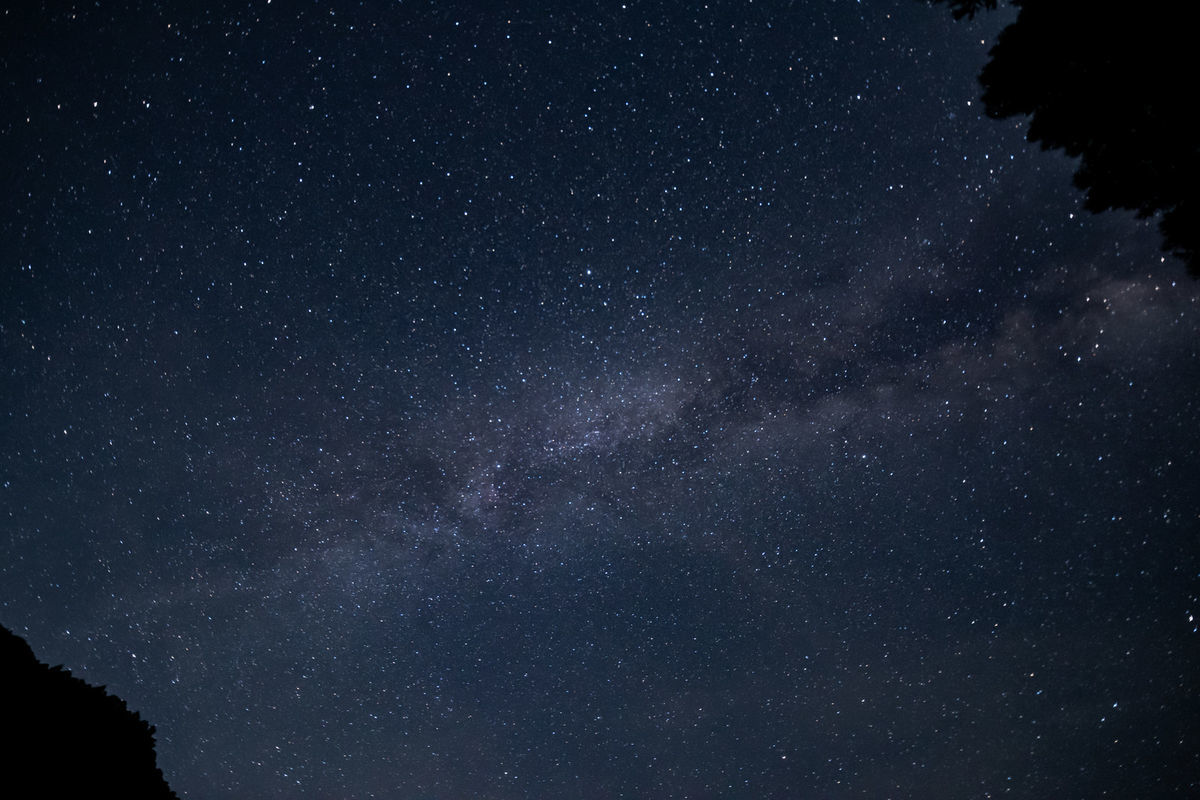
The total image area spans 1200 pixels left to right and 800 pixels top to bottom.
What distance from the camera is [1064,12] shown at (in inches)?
113

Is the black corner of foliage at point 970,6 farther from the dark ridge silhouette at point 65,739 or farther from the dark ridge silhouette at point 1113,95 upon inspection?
the dark ridge silhouette at point 65,739

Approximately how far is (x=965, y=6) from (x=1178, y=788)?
9223 cm

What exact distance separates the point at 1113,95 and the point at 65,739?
686cm

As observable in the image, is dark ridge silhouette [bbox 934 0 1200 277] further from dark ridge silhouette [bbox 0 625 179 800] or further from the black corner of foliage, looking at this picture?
dark ridge silhouette [bbox 0 625 179 800]

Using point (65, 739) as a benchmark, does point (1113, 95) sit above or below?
above

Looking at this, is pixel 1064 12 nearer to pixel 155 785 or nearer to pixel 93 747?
pixel 93 747

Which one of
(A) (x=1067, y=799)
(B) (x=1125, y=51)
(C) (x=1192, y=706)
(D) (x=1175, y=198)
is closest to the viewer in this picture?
(B) (x=1125, y=51)

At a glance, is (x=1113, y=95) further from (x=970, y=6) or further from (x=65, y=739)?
(x=65, y=739)

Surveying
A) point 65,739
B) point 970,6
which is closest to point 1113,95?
point 970,6

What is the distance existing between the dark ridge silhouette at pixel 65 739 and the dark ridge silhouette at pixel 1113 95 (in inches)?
253

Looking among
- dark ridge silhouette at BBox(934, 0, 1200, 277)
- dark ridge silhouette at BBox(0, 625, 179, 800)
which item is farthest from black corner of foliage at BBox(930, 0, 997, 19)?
dark ridge silhouette at BBox(0, 625, 179, 800)

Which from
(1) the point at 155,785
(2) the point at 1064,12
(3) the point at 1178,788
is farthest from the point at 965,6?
(3) the point at 1178,788

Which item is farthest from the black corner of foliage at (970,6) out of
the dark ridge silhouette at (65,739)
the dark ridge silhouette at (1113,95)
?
the dark ridge silhouette at (65,739)

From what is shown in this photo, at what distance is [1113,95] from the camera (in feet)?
9.87
